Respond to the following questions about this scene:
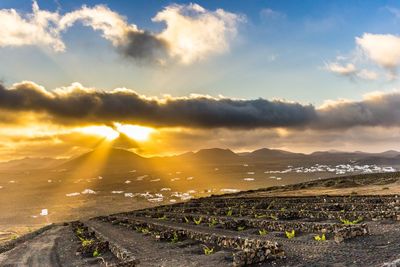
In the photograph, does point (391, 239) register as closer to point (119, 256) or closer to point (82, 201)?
point (119, 256)

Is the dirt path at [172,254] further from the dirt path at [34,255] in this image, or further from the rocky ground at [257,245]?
the dirt path at [34,255]

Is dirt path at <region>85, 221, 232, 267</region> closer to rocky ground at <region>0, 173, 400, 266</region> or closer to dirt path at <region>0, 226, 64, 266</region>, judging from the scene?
rocky ground at <region>0, 173, 400, 266</region>

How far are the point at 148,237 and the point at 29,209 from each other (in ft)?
309

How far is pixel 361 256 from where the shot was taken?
20531 millimetres

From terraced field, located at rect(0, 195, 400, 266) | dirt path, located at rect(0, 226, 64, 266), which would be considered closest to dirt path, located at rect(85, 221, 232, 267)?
terraced field, located at rect(0, 195, 400, 266)

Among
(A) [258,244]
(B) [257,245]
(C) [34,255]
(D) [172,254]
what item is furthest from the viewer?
(C) [34,255]

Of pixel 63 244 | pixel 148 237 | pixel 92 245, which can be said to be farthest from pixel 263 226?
pixel 63 244

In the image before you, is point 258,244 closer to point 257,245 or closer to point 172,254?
point 257,245

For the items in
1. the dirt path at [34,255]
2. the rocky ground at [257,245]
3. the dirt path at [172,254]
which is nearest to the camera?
the rocky ground at [257,245]

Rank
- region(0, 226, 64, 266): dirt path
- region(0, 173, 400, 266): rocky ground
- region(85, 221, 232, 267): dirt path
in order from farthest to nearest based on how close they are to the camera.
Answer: region(0, 226, 64, 266): dirt path
region(85, 221, 232, 267): dirt path
region(0, 173, 400, 266): rocky ground

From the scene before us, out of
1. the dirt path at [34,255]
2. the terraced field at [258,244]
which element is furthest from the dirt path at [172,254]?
the dirt path at [34,255]

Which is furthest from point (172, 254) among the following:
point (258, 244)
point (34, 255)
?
point (34, 255)

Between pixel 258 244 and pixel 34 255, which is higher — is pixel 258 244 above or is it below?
above

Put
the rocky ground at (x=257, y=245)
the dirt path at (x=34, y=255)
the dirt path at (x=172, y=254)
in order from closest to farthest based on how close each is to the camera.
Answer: the rocky ground at (x=257, y=245)
the dirt path at (x=172, y=254)
the dirt path at (x=34, y=255)
